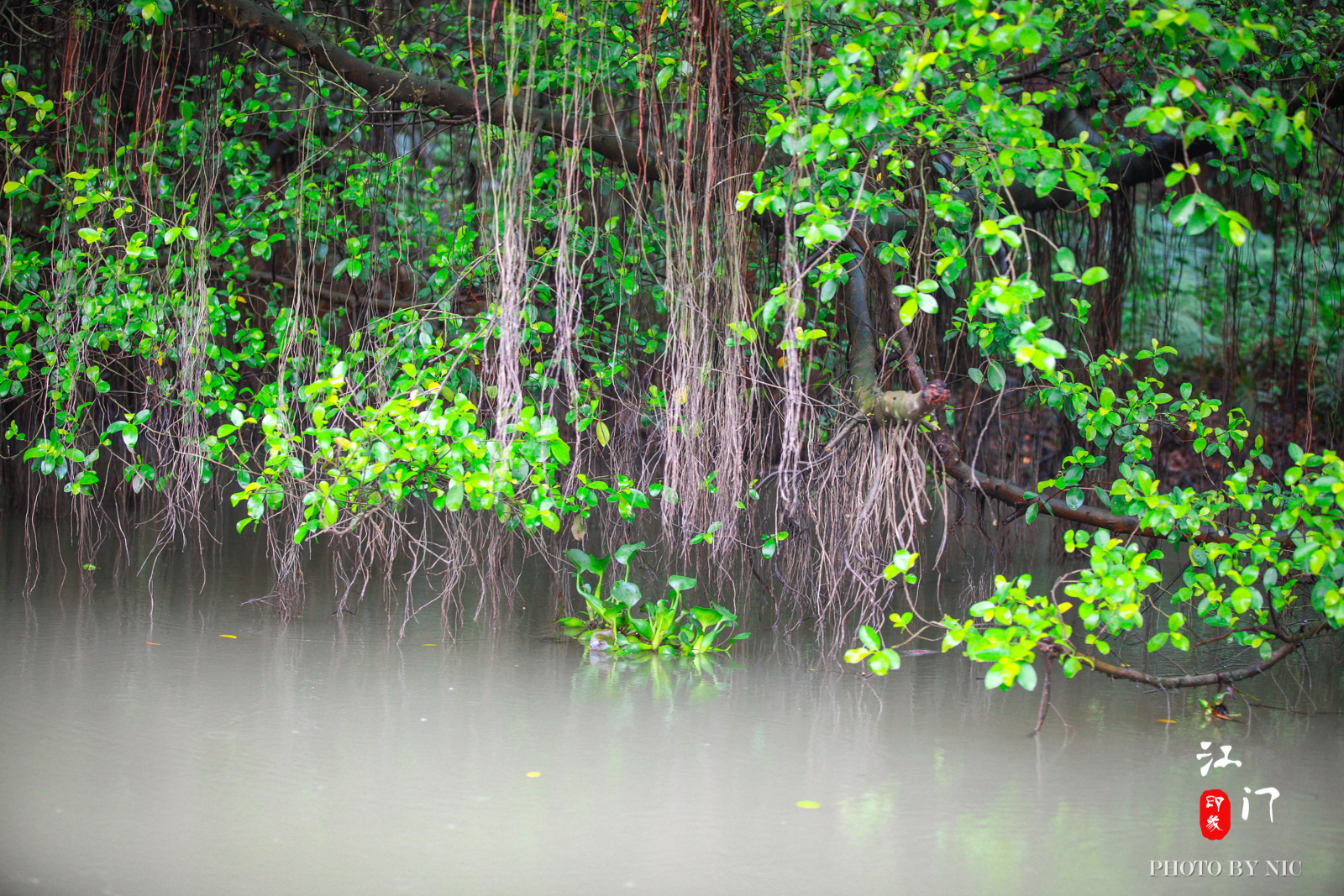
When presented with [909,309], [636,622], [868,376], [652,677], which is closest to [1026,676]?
[909,309]

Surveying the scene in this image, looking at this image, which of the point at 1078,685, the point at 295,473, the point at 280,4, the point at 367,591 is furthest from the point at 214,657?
the point at 1078,685

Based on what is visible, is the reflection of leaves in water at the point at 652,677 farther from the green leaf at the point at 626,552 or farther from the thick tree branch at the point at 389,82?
the thick tree branch at the point at 389,82

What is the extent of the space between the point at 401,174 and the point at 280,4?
680mm

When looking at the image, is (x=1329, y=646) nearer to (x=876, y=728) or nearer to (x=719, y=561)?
(x=876, y=728)

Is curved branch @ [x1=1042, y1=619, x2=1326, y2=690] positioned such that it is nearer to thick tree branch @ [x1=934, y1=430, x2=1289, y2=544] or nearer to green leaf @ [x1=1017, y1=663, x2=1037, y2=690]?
green leaf @ [x1=1017, y1=663, x2=1037, y2=690]

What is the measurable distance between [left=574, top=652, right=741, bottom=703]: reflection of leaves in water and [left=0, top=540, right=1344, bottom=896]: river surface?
1cm

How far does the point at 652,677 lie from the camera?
3197mm

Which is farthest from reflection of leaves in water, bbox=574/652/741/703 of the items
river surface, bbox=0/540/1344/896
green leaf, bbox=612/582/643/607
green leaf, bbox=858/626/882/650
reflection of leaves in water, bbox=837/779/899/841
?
green leaf, bbox=858/626/882/650

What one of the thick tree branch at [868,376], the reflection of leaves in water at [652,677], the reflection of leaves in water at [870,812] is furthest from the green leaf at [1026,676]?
the reflection of leaves in water at [652,677]

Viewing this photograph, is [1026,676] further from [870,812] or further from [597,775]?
[597,775]

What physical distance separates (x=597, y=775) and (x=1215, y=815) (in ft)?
4.35

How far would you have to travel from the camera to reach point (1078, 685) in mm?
3074

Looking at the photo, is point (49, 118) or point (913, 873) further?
point (49, 118)

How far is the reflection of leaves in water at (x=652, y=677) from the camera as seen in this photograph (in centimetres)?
303
